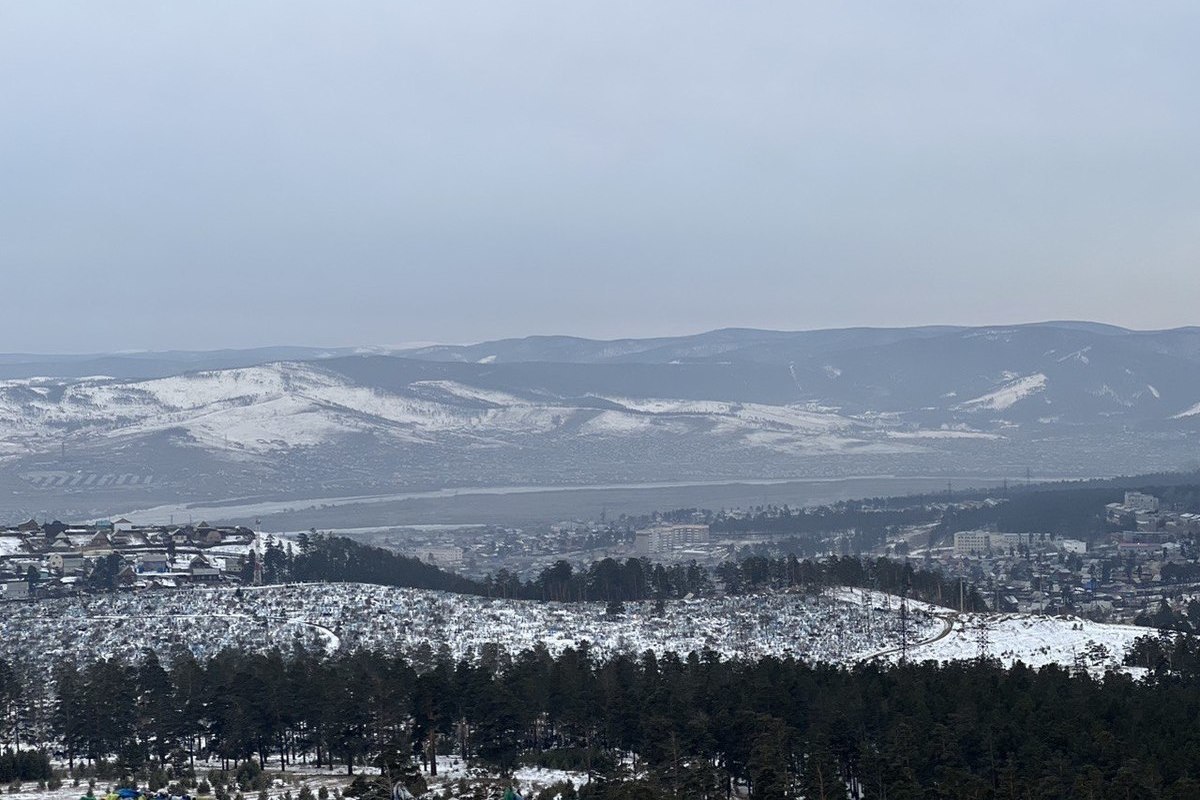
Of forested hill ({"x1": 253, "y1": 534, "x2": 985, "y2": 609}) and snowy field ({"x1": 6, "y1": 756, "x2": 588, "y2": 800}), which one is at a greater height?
forested hill ({"x1": 253, "y1": 534, "x2": 985, "y2": 609})

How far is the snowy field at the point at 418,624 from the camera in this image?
180ft

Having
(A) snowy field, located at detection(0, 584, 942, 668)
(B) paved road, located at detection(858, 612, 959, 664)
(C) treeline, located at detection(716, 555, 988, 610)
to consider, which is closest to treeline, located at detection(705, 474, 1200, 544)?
(C) treeline, located at detection(716, 555, 988, 610)

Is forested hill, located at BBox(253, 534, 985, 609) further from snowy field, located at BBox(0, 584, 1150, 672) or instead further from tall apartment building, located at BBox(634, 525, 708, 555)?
tall apartment building, located at BBox(634, 525, 708, 555)

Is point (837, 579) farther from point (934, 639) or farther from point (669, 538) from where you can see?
point (669, 538)

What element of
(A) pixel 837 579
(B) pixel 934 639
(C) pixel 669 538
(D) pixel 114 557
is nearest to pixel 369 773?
(B) pixel 934 639

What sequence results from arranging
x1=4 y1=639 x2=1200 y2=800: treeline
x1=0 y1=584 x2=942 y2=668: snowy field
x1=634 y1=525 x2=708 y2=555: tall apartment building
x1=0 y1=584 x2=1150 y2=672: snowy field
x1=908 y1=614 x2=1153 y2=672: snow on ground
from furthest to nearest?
x1=634 y1=525 x2=708 y2=555: tall apartment building
x1=0 y1=584 x2=942 y2=668: snowy field
x1=0 y1=584 x2=1150 y2=672: snowy field
x1=908 y1=614 x2=1153 y2=672: snow on ground
x1=4 y1=639 x2=1200 y2=800: treeline

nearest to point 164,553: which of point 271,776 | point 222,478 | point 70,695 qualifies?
point 70,695

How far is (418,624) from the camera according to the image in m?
59.0

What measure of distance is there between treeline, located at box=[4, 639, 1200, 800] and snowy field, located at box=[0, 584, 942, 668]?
11276 millimetres

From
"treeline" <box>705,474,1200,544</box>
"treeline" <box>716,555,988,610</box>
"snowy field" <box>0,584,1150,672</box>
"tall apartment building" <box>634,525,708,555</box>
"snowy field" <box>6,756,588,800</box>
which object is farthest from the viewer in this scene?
"treeline" <box>705,474,1200,544</box>

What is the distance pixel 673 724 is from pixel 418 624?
23.9 metres

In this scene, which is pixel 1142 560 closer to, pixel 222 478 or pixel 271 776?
pixel 271 776

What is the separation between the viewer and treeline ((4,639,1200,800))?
33.1 meters

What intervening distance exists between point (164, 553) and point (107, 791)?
44221 mm
